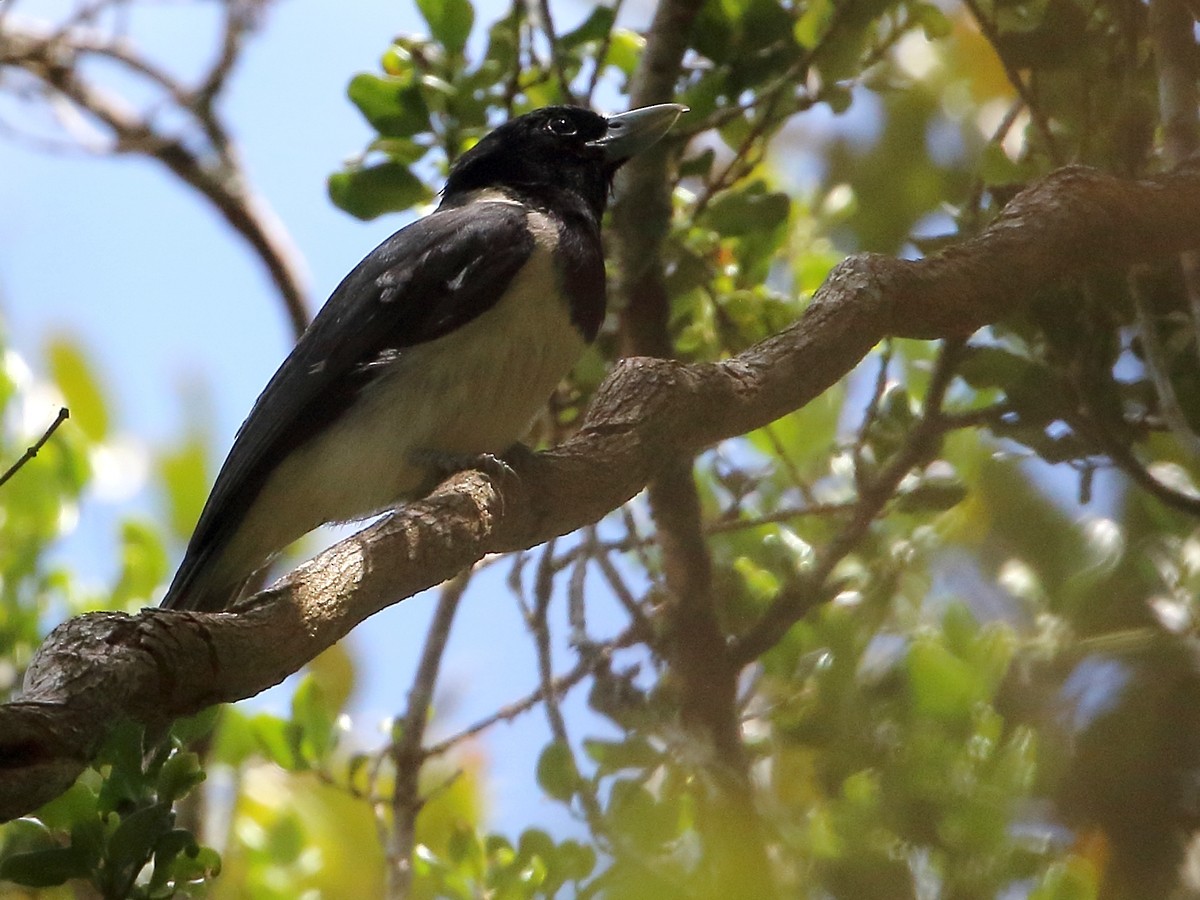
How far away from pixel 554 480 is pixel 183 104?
3.43 meters

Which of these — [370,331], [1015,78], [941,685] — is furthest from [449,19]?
[941,685]

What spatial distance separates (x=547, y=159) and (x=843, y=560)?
125cm

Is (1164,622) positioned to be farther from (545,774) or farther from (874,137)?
(874,137)

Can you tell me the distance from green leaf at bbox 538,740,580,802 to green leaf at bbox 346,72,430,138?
1.45 m

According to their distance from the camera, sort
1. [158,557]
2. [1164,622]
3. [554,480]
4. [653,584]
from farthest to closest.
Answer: [158,557] → [653,584] → [554,480] → [1164,622]

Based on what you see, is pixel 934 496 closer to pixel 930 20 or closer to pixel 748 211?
pixel 748 211

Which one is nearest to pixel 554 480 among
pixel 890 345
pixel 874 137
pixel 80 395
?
pixel 890 345

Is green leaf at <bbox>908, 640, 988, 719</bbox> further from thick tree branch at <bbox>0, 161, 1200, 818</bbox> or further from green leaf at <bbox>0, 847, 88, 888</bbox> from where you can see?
green leaf at <bbox>0, 847, 88, 888</bbox>

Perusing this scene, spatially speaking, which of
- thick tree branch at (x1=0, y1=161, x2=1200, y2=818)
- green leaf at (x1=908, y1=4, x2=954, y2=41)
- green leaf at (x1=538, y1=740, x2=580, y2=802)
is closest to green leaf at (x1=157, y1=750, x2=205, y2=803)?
thick tree branch at (x1=0, y1=161, x2=1200, y2=818)

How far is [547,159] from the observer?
3.70 metres

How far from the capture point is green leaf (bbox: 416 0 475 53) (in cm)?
328

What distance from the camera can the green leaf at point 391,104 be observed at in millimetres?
Result: 3312

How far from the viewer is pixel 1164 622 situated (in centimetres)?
217

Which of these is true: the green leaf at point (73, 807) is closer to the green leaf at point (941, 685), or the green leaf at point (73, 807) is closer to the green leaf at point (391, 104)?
the green leaf at point (941, 685)
